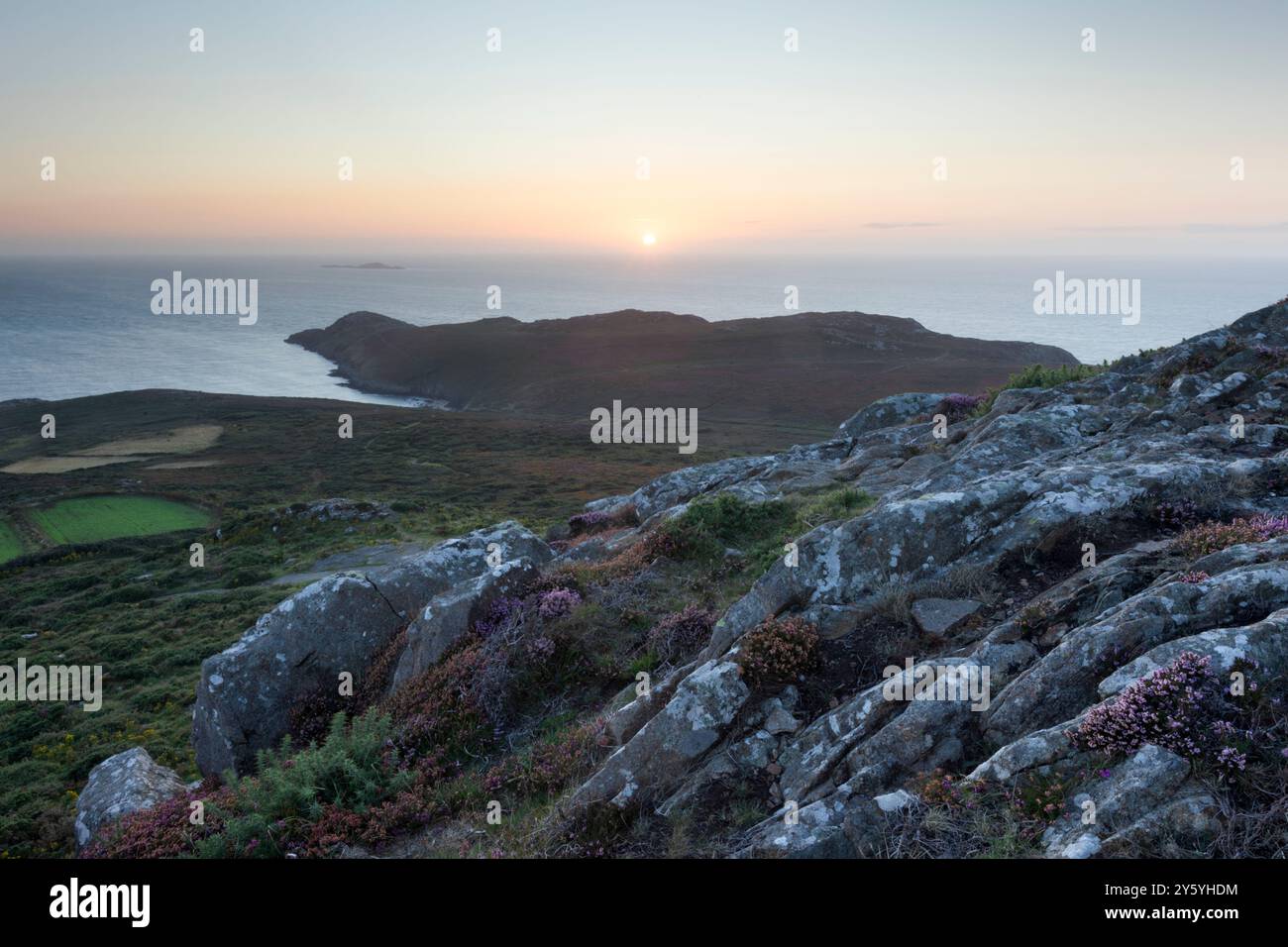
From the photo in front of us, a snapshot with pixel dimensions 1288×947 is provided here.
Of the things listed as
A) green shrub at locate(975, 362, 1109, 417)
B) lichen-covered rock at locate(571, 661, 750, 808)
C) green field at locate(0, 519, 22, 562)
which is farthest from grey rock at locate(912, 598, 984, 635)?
green field at locate(0, 519, 22, 562)

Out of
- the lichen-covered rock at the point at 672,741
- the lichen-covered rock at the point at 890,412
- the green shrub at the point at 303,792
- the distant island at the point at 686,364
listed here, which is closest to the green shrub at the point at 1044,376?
the lichen-covered rock at the point at 890,412

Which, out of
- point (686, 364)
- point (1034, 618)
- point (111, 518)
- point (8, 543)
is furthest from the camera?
point (686, 364)

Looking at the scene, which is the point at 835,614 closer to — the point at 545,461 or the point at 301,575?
the point at 301,575

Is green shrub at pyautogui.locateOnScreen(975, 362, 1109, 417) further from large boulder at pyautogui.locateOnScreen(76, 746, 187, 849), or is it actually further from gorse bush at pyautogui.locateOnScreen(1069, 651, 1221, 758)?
large boulder at pyautogui.locateOnScreen(76, 746, 187, 849)

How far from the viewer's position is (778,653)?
8180mm

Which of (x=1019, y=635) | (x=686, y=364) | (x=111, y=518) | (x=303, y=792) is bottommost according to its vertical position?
(x=111, y=518)

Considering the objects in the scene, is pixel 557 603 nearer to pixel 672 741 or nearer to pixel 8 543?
pixel 672 741

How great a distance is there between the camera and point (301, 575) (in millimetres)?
30062

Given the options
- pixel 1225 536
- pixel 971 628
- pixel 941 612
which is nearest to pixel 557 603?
pixel 941 612

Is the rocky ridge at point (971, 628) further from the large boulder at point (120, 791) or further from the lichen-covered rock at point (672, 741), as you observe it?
the large boulder at point (120, 791)

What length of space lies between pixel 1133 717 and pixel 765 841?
9.63 ft

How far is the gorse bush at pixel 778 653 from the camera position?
800 centimetres

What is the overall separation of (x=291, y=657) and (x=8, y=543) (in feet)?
136

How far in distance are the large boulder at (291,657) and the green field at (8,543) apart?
36.3 metres
